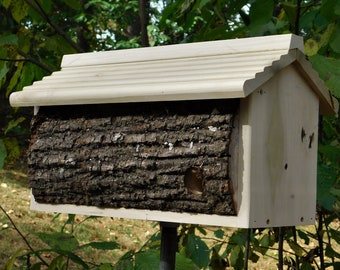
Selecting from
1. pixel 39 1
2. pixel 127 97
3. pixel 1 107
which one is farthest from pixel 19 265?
pixel 1 107

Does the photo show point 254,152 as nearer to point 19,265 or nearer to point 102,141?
point 102,141

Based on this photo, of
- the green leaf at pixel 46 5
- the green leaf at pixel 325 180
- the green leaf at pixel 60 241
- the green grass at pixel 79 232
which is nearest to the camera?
the green leaf at pixel 325 180

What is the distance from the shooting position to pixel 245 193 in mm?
1604

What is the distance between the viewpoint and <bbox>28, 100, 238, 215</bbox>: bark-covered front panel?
164 cm

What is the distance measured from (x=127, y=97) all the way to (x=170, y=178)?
233 millimetres

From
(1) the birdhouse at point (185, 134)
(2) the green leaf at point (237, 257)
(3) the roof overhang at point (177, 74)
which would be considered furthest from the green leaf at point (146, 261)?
(2) the green leaf at point (237, 257)

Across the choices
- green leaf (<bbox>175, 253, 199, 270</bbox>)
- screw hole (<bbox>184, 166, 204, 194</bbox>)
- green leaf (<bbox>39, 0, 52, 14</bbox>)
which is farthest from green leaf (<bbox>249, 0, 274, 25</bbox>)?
green leaf (<bbox>39, 0, 52, 14</bbox>)

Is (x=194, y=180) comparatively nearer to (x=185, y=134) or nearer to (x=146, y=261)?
(x=185, y=134)

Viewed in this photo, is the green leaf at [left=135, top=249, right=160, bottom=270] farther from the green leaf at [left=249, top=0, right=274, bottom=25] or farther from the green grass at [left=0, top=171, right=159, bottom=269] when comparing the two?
the green grass at [left=0, top=171, right=159, bottom=269]

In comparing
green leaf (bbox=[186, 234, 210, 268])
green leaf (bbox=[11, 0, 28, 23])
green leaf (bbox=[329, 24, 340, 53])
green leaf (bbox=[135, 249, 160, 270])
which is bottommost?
green leaf (bbox=[135, 249, 160, 270])

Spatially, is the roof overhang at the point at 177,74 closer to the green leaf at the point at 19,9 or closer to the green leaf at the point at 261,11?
the green leaf at the point at 261,11

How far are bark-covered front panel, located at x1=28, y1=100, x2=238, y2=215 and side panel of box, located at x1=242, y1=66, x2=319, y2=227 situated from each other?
7cm

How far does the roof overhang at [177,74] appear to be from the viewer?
1.60 m

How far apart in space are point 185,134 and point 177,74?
163 mm
